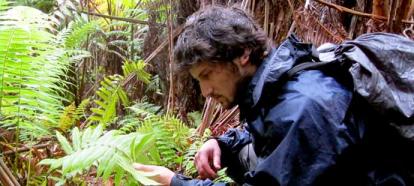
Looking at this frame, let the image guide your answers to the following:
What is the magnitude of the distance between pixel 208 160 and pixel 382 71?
2.63 feet

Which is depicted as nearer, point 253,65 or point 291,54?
point 291,54

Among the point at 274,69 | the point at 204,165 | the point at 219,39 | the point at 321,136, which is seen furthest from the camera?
the point at 204,165

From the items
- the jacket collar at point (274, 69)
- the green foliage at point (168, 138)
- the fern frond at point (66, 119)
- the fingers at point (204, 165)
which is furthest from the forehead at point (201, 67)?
the fern frond at point (66, 119)

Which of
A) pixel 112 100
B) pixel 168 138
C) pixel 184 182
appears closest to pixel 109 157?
pixel 184 182

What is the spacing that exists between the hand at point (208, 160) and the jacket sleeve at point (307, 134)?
0.56 metres

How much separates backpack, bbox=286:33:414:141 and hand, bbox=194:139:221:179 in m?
0.61

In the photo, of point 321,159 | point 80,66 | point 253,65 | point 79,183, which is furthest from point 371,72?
point 80,66

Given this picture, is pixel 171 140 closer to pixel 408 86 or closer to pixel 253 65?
pixel 253 65

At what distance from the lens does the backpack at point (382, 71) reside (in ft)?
4.15

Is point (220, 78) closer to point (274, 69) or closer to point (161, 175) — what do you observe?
point (274, 69)

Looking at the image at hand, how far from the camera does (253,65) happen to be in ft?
5.39

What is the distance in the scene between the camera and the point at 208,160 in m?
1.94

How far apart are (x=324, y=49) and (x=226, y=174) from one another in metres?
0.70

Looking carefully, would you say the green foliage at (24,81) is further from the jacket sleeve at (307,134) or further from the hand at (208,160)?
the jacket sleeve at (307,134)
